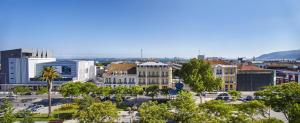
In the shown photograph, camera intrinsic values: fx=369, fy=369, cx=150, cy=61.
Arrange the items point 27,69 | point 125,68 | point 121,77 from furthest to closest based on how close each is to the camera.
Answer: point 27,69 → point 125,68 → point 121,77

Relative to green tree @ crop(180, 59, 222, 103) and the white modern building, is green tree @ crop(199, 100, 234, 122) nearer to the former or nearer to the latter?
green tree @ crop(180, 59, 222, 103)

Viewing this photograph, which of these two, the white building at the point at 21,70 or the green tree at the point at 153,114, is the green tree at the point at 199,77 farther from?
the white building at the point at 21,70

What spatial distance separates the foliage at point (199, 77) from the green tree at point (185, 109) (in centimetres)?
2784

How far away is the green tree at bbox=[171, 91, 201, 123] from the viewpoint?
45969mm

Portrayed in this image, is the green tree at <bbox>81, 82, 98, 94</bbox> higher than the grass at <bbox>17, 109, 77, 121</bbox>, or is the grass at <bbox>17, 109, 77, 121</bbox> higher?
the green tree at <bbox>81, 82, 98, 94</bbox>

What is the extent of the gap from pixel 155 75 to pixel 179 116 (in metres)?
51.4

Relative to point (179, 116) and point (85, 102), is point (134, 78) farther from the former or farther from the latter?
point (179, 116)

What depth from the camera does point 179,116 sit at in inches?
Answer: 1903

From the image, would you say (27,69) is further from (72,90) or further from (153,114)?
(153,114)

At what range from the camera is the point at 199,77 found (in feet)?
272

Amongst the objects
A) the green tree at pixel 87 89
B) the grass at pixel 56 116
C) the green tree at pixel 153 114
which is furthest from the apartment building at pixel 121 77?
the green tree at pixel 153 114

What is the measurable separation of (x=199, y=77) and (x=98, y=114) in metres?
41.1

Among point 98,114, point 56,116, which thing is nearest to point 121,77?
point 56,116

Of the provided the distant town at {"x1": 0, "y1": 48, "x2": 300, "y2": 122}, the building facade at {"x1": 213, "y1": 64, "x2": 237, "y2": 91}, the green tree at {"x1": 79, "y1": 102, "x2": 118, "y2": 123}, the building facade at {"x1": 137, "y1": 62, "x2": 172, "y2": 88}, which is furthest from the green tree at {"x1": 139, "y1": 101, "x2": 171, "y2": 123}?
the building facade at {"x1": 213, "y1": 64, "x2": 237, "y2": 91}
